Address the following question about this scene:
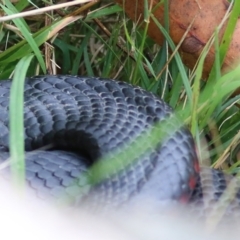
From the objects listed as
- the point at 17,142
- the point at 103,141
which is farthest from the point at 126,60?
the point at 17,142

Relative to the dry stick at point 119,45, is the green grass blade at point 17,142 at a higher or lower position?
lower

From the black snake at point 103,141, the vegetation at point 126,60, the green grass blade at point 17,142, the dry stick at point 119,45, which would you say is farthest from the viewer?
the dry stick at point 119,45

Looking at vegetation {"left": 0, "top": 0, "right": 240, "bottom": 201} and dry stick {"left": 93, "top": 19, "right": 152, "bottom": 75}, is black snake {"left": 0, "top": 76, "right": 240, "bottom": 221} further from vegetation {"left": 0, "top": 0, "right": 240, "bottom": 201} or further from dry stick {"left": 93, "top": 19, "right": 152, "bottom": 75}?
dry stick {"left": 93, "top": 19, "right": 152, "bottom": 75}

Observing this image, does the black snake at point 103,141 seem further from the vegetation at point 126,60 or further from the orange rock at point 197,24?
the orange rock at point 197,24

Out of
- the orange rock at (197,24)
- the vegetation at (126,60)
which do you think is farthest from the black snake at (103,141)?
the orange rock at (197,24)

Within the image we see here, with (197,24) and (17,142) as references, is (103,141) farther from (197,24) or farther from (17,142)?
(197,24)

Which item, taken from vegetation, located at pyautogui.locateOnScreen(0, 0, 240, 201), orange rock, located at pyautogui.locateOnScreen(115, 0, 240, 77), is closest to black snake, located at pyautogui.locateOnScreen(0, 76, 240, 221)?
vegetation, located at pyautogui.locateOnScreen(0, 0, 240, 201)

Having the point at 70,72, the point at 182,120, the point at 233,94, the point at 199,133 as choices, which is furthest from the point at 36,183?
the point at 70,72

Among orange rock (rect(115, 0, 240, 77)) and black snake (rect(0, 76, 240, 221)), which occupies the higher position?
orange rock (rect(115, 0, 240, 77))

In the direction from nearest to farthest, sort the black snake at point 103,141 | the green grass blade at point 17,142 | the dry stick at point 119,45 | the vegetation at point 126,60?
the green grass blade at point 17,142
the black snake at point 103,141
the vegetation at point 126,60
the dry stick at point 119,45
